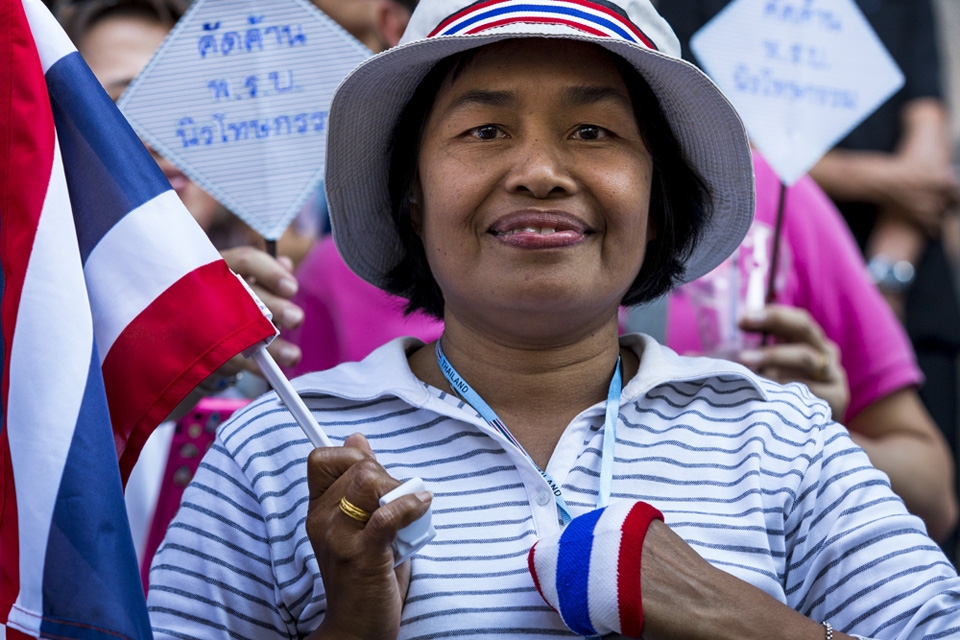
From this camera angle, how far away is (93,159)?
75.0 inches

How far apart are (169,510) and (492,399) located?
100 centimetres

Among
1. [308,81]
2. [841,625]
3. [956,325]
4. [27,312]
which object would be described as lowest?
[956,325]

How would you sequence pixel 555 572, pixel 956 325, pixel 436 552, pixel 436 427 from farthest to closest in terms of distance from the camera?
pixel 956 325, pixel 436 427, pixel 436 552, pixel 555 572

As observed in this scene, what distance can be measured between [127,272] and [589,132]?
0.77 m

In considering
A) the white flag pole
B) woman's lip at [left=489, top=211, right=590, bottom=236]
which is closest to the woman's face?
woman's lip at [left=489, top=211, right=590, bottom=236]

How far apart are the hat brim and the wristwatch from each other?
5.64 feet

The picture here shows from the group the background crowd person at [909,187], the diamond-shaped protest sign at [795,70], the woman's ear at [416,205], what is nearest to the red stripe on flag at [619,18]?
the woman's ear at [416,205]

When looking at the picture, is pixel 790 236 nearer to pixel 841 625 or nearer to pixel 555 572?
pixel 841 625

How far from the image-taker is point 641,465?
198 centimetres

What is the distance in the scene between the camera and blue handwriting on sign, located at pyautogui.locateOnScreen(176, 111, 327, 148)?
2.69m

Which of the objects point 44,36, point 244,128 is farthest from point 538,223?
point 244,128

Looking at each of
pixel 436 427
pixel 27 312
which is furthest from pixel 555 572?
pixel 27 312

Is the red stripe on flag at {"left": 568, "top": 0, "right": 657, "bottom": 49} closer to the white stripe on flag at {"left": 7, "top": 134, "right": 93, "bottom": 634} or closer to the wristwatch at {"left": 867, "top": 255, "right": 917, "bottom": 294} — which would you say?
the white stripe on flag at {"left": 7, "top": 134, "right": 93, "bottom": 634}

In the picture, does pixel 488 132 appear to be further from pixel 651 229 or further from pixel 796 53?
pixel 796 53
